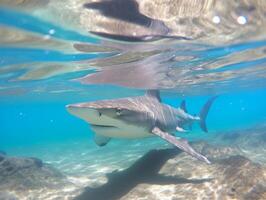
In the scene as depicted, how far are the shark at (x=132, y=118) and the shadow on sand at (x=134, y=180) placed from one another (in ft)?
3.98

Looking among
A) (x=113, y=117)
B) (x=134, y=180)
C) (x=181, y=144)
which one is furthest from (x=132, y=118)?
(x=134, y=180)

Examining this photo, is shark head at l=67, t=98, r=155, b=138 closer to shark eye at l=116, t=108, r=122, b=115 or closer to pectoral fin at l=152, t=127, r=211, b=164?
shark eye at l=116, t=108, r=122, b=115

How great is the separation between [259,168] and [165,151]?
410 cm

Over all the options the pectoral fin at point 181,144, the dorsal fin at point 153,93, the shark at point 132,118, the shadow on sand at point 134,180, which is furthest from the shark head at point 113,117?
the dorsal fin at point 153,93

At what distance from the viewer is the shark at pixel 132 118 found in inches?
270

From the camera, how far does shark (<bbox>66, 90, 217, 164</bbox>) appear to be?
22.5 ft

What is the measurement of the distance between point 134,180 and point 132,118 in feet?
7.47

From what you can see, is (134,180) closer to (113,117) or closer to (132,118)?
(132,118)

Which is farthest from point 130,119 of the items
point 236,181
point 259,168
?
point 259,168

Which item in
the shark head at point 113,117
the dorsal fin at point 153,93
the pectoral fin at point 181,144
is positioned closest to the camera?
the shark head at point 113,117

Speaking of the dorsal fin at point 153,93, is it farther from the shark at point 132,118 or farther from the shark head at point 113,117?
the shark head at point 113,117

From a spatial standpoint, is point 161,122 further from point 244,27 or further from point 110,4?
point 244,27

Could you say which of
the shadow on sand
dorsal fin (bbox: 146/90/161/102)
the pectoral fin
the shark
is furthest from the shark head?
dorsal fin (bbox: 146/90/161/102)

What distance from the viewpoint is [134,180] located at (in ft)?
30.5
